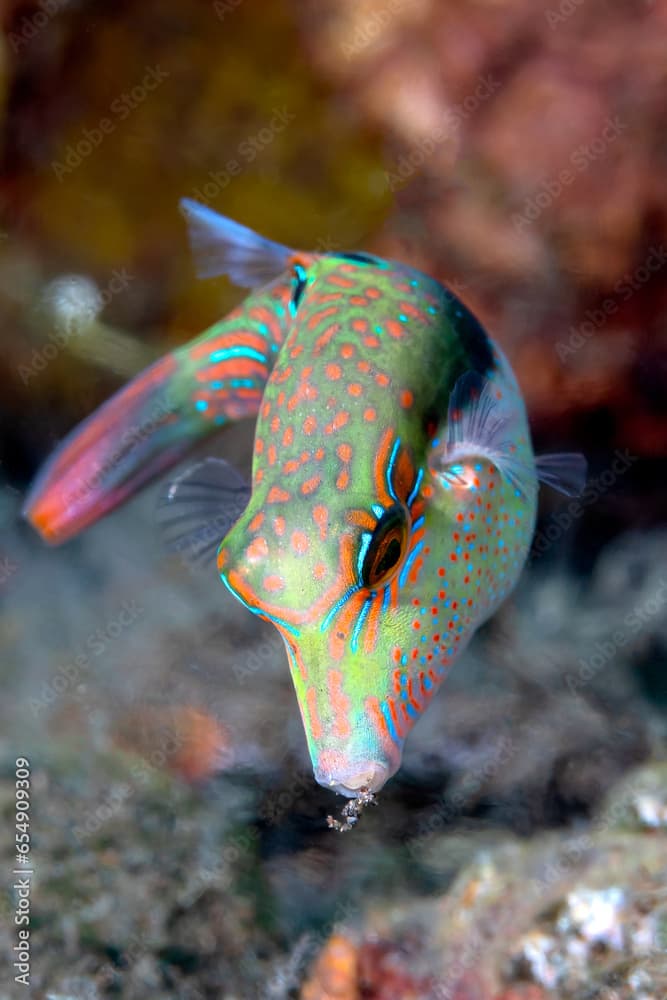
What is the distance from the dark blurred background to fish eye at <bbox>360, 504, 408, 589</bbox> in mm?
1406

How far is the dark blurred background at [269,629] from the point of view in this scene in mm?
2789

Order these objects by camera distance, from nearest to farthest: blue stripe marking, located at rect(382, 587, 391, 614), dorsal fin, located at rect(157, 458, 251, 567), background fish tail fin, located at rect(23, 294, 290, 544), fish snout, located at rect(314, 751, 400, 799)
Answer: fish snout, located at rect(314, 751, 400, 799)
blue stripe marking, located at rect(382, 587, 391, 614)
dorsal fin, located at rect(157, 458, 251, 567)
background fish tail fin, located at rect(23, 294, 290, 544)

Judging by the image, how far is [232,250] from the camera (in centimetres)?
279

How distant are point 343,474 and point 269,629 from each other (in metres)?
1.99

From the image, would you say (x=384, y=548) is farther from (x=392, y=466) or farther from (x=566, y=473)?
(x=566, y=473)

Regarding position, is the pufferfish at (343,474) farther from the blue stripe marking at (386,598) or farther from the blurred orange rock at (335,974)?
the blurred orange rock at (335,974)

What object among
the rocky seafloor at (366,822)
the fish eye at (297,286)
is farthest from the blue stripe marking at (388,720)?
the fish eye at (297,286)

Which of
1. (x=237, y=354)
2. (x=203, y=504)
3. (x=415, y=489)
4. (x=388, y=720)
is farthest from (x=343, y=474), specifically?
(x=237, y=354)

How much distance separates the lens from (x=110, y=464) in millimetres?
2955

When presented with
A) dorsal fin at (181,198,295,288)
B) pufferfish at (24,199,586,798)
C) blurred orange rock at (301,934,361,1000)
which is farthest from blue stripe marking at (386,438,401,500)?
blurred orange rock at (301,934,361,1000)

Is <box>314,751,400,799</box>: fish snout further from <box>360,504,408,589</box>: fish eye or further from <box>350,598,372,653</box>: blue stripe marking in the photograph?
<box>360,504,408,589</box>: fish eye

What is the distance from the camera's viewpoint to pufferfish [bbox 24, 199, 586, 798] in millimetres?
1737

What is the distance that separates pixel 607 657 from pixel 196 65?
3367 millimetres

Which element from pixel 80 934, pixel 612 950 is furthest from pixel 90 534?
pixel 612 950
